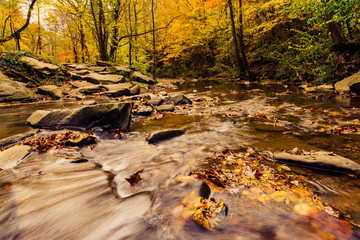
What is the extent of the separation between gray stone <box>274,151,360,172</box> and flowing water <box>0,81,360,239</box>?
11 cm

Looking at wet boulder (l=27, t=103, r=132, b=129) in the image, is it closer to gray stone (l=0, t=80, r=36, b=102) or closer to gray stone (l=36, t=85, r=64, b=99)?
gray stone (l=0, t=80, r=36, b=102)

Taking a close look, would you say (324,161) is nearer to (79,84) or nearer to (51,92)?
(51,92)

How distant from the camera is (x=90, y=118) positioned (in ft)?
14.4

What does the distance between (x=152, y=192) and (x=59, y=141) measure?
8.40 feet

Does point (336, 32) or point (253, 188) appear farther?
point (336, 32)

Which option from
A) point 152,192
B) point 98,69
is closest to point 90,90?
point 98,69

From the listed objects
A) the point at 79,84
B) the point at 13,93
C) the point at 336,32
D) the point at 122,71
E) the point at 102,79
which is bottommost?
the point at 13,93

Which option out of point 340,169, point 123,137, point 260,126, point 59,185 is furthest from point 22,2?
point 340,169

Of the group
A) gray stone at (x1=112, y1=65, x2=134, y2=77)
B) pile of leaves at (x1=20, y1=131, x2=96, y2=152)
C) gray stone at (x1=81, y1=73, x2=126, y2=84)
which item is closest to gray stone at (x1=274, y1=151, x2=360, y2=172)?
pile of leaves at (x1=20, y1=131, x2=96, y2=152)

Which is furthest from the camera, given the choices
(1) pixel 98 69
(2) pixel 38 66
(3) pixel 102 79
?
(1) pixel 98 69

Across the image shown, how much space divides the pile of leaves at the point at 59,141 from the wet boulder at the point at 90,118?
0.65 metres

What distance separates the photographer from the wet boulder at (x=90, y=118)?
4.36m

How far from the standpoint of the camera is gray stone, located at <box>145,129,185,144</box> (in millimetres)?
3692

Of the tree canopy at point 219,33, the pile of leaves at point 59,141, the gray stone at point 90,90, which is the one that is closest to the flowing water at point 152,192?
the pile of leaves at point 59,141
